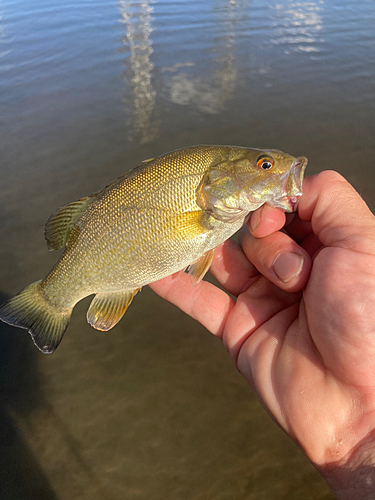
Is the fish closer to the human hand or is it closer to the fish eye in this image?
the fish eye

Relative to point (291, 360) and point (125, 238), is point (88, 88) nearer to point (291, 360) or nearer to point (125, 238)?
point (125, 238)

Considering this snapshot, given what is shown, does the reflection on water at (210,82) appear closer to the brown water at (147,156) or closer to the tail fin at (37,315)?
the brown water at (147,156)

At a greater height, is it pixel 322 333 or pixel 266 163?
pixel 266 163

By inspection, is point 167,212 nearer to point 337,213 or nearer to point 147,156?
point 337,213

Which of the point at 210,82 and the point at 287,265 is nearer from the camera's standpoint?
the point at 287,265

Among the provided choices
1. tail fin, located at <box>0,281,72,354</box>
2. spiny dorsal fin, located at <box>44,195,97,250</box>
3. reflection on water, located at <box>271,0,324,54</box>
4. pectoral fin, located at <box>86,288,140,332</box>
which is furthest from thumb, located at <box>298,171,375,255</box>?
reflection on water, located at <box>271,0,324,54</box>

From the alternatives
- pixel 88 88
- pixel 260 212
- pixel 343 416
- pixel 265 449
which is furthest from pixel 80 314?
pixel 88 88

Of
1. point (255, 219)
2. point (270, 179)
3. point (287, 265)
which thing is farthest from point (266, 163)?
point (287, 265)
